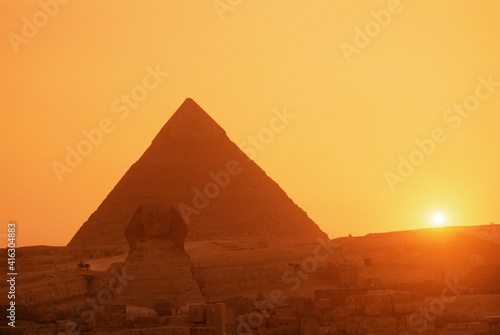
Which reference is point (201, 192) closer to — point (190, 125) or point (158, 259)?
point (190, 125)

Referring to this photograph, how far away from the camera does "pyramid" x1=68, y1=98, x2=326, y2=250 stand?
2854 inches

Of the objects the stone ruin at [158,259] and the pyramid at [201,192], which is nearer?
the stone ruin at [158,259]

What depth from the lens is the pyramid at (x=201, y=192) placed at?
7250 cm

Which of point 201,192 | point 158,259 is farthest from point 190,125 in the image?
point 158,259

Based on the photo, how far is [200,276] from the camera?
94.5 feet

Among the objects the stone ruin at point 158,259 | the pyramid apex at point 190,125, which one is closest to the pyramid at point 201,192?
the pyramid apex at point 190,125

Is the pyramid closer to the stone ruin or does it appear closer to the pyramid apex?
the pyramid apex

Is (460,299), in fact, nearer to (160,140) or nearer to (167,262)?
(167,262)

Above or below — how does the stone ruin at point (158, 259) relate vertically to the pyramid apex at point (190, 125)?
below

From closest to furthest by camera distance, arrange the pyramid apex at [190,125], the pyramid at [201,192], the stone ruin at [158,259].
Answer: the stone ruin at [158,259], the pyramid at [201,192], the pyramid apex at [190,125]

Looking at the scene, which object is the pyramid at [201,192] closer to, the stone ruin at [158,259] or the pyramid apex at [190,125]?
the pyramid apex at [190,125]

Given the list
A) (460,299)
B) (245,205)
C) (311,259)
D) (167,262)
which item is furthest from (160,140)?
(460,299)

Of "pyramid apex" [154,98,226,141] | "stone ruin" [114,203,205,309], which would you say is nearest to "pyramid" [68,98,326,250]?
"pyramid apex" [154,98,226,141]

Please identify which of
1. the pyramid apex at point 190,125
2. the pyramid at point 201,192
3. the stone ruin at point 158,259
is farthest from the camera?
the pyramid apex at point 190,125
